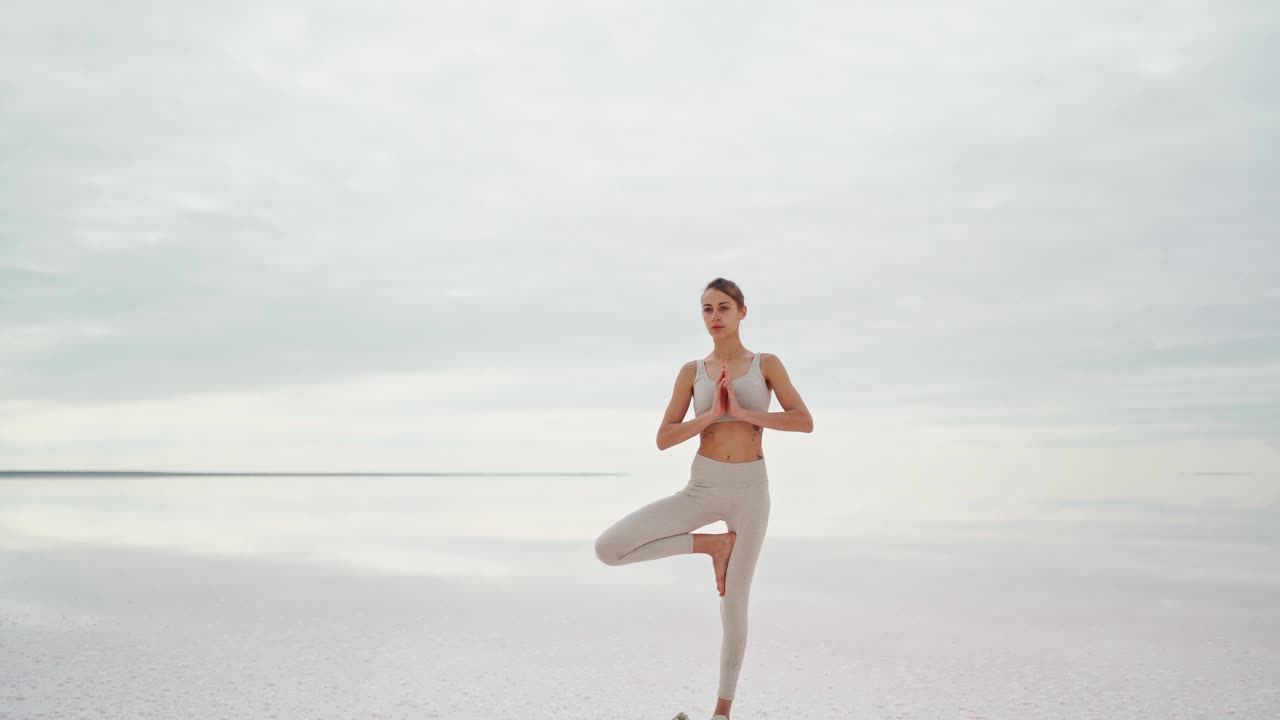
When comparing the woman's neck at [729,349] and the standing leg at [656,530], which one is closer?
the standing leg at [656,530]

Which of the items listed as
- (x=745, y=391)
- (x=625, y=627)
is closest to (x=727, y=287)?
(x=745, y=391)

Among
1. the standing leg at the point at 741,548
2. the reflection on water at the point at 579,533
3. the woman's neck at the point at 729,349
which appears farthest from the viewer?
Answer: the reflection on water at the point at 579,533

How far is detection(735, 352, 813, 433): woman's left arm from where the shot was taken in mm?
5301

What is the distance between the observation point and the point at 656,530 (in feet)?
17.9

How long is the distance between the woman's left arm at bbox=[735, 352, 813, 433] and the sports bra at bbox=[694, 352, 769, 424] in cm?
5

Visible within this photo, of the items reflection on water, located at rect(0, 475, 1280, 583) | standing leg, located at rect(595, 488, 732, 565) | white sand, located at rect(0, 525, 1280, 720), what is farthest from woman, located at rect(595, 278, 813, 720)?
reflection on water, located at rect(0, 475, 1280, 583)

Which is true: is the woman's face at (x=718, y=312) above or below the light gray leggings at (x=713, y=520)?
above

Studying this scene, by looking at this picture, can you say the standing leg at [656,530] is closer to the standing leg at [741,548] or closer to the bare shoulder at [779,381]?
the standing leg at [741,548]

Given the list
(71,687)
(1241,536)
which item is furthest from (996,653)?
(1241,536)

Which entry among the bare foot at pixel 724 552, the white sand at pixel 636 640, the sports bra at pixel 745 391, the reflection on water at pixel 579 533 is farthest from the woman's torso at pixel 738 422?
the reflection on water at pixel 579 533

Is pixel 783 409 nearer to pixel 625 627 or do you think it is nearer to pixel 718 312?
pixel 718 312

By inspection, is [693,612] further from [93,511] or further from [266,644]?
[93,511]

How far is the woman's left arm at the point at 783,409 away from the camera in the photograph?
17.4 ft

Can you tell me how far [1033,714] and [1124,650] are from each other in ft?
6.84
